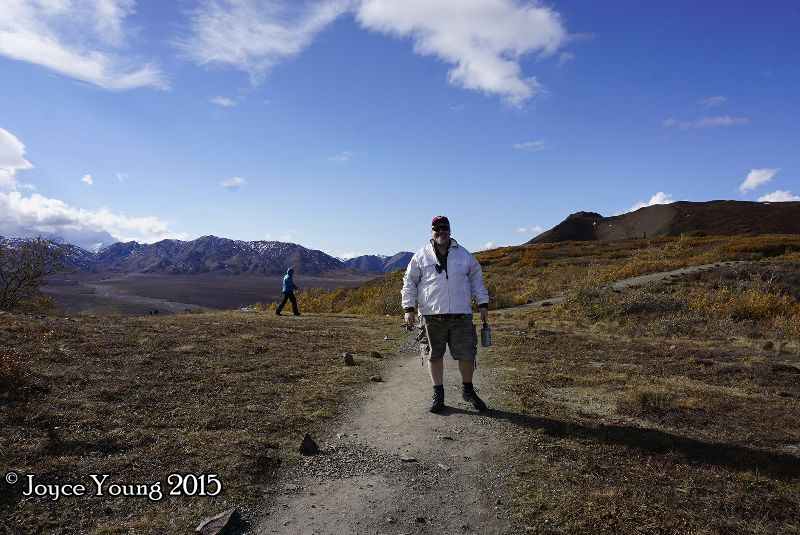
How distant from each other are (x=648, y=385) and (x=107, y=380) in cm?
800

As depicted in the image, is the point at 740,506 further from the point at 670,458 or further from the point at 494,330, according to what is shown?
the point at 494,330

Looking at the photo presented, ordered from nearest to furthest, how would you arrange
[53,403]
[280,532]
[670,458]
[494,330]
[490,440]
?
1. [280,532]
2. [670,458]
3. [490,440]
4. [53,403]
5. [494,330]

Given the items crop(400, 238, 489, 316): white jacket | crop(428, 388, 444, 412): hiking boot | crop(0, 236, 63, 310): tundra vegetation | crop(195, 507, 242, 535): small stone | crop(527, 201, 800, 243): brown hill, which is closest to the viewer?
crop(195, 507, 242, 535): small stone

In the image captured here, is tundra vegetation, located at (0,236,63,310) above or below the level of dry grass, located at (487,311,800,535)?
above

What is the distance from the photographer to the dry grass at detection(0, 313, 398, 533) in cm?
370

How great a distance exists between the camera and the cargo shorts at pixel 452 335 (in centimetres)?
633

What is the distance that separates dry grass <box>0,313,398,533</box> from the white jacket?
6.08ft

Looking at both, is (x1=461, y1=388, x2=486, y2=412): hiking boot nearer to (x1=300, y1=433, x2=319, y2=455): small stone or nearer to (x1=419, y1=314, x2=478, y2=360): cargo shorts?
(x1=419, y1=314, x2=478, y2=360): cargo shorts

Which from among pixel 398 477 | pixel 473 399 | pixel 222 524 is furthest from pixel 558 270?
pixel 222 524

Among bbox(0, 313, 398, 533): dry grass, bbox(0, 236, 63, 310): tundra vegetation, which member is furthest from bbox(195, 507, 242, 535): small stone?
bbox(0, 236, 63, 310): tundra vegetation

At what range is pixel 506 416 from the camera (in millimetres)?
6254

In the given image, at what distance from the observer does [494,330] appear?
15.2m

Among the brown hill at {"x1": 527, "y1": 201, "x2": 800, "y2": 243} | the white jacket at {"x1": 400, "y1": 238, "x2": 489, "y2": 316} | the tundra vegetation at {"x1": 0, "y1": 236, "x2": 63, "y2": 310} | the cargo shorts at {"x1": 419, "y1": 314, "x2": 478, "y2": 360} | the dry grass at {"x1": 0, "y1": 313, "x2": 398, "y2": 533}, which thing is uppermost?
the brown hill at {"x1": 527, "y1": 201, "x2": 800, "y2": 243}

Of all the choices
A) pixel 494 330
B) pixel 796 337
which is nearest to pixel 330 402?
pixel 494 330
